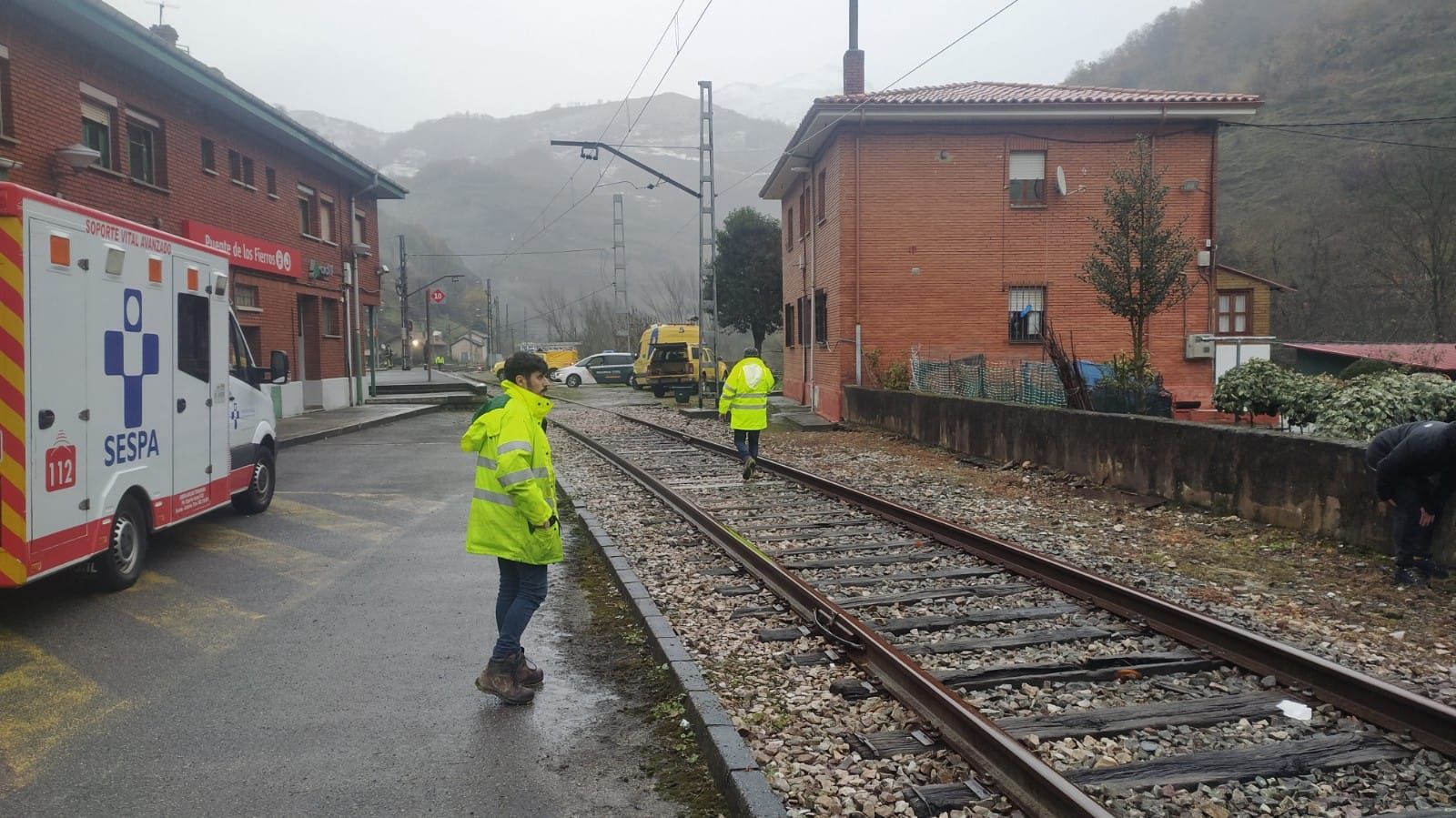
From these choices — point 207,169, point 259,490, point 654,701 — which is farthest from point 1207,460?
point 207,169

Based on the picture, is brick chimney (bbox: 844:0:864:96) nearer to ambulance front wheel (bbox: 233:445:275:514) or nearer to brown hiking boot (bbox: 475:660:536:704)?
ambulance front wheel (bbox: 233:445:275:514)

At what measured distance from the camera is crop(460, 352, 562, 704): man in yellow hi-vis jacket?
15.9 ft

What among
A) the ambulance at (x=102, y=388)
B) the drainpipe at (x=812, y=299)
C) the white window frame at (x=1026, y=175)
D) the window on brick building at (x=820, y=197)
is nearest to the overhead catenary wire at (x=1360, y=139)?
the white window frame at (x=1026, y=175)

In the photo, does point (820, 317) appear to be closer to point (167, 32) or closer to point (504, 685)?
point (167, 32)

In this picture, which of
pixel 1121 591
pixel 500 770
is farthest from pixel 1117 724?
pixel 500 770

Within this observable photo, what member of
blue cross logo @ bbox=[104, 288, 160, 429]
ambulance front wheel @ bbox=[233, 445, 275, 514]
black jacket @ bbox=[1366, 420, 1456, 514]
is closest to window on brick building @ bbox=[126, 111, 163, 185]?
ambulance front wheel @ bbox=[233, 445, 275, 514]

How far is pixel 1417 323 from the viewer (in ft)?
121

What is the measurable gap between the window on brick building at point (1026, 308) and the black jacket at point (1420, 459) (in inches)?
697

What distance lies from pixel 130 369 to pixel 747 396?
704 cm

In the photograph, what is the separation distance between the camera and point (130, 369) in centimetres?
741

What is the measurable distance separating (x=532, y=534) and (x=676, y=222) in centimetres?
17473

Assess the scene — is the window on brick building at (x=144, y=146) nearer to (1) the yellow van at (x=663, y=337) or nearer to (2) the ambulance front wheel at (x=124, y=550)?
(2) the ambulance front wheel at (x=124, y=550)

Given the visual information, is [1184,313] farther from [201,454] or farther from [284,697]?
[284,697]

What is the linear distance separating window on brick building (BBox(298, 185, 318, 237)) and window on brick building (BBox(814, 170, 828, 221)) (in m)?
13.4
